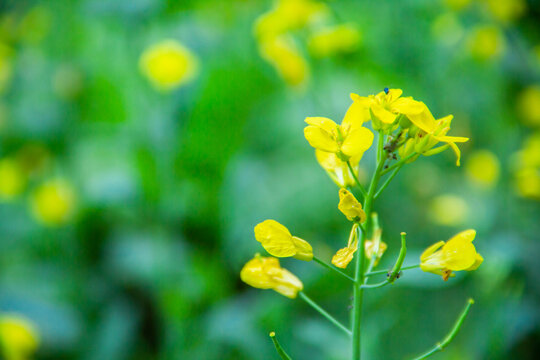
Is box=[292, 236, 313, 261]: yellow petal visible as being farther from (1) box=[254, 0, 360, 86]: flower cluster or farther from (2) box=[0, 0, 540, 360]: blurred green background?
(1) box=[254, 0, 360, 86]: flower cluster

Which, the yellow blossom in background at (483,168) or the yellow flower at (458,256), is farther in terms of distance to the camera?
the yellow blossom in background at (483,168)

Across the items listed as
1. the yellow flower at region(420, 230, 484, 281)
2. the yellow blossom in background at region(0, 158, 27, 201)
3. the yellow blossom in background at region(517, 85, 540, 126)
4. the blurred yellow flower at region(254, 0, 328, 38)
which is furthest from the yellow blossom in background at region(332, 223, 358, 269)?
the yellow blossom in background at region(0, 158, 27, 201)

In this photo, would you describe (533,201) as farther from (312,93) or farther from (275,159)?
(275,159)

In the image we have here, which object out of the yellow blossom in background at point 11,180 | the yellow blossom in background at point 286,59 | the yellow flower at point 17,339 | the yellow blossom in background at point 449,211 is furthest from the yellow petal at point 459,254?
the yellow blossom in background at point 11,180

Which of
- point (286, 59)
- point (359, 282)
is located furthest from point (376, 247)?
point (286, 59)

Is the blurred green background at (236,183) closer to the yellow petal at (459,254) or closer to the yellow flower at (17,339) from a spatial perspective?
the yellow flower at (17,339)

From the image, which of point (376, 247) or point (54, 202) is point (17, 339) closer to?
point (54, 202)
